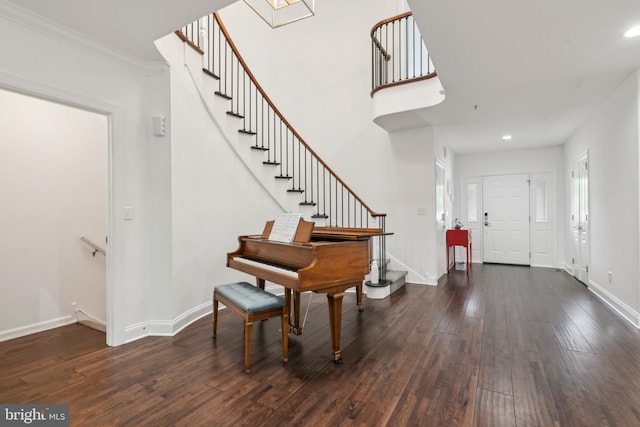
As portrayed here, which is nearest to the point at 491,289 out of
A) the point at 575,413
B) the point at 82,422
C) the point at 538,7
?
the point at 575,413

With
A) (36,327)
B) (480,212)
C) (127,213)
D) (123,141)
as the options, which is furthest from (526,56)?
(36,327)

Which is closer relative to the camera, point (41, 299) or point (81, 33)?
point (81, 33)

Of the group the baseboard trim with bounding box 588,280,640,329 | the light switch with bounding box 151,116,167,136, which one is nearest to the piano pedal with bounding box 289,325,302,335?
the light switch with bounding box 151,116,167,136

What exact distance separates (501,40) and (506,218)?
5.25 m

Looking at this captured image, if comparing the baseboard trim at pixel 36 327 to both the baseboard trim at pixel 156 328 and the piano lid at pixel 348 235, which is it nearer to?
the baseboard trim at pixel 156 328

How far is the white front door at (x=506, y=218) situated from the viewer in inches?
267

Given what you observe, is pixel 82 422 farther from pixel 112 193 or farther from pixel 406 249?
pixel 406 249

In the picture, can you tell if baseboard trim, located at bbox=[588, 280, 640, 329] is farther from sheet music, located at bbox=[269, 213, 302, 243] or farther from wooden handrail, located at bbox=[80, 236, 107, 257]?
wooden handrail, located at bbox=[80, 236, 107, 257]

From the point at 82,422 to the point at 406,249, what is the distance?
4.59m

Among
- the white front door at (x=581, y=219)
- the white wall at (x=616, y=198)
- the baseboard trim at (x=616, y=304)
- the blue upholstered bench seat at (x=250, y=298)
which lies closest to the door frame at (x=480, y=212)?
the white front door at (x=581, y=219)

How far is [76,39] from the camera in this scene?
246 cm

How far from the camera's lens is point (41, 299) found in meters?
3.21

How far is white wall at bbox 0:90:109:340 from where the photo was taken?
9.90ft

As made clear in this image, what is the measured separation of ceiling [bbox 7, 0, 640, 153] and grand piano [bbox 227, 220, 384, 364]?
5.91 ft
